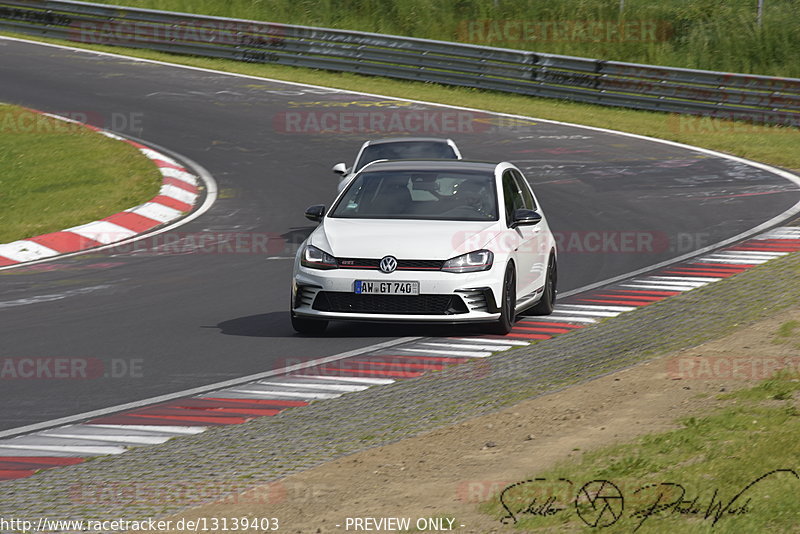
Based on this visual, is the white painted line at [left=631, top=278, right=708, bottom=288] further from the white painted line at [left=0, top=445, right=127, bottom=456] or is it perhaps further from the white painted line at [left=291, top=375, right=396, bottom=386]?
the white painted line at [left=0, top=445, right=127, bottom=456]

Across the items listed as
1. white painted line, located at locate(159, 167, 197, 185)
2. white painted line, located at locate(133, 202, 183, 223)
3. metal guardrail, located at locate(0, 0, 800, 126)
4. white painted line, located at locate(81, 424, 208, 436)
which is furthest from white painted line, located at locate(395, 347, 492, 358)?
metal guardrail, located at locate(0, 0, 800, 126)

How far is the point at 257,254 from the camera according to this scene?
15.8 meters

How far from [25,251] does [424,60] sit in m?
17.0

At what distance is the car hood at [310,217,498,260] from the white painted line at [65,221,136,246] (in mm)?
6411

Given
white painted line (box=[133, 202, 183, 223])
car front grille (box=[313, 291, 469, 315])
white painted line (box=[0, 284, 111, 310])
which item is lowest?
white painted line (box=[133, 202, 183, 223])

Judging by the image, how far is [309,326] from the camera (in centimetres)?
1125

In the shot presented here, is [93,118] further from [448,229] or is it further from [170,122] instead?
[448,229]

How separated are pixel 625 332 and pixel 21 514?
6.14 m

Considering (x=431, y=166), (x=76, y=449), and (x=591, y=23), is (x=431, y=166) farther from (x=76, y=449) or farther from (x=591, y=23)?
(x=591, y=23)

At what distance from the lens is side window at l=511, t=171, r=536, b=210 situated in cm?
1298

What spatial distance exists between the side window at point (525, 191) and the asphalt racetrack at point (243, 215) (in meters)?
1.27

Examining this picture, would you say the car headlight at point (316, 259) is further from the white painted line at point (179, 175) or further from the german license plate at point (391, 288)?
the white painted line at point (179, 175)

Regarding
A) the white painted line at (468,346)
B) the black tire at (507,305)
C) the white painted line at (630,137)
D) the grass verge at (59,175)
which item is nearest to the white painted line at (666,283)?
the white painted line at (630,137)

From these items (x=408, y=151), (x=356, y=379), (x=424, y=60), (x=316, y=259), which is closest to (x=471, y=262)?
(x=316, y=259)
